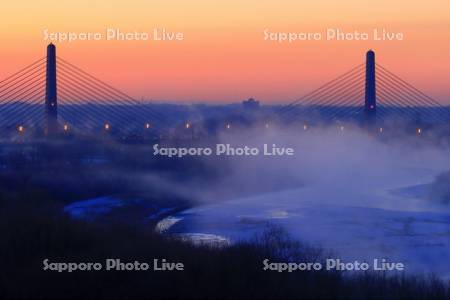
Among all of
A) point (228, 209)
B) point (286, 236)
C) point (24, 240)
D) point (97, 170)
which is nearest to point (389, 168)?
point (97, 170)

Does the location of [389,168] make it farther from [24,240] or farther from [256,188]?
[24,240]

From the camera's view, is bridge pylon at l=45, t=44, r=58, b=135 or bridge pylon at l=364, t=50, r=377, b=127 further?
bridge pylon at l=364, t=50, r=377, b=127

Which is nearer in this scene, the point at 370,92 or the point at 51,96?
the point at 51,96

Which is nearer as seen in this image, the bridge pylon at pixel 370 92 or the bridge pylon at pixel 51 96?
the bridge pylon at pixel 51 96

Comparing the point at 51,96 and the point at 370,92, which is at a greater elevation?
the point at 370,92
